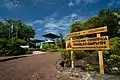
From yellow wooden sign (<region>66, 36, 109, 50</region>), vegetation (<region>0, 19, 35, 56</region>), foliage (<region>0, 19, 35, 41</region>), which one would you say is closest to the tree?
yellow wooden sign (<region>66, 36, 109, 50</region>)

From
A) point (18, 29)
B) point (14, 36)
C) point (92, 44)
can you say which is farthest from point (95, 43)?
point (18, 29)

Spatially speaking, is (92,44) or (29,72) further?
(29,72)

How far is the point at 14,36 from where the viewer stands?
2183 inches

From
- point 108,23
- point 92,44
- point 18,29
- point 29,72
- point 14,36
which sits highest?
point 18,29

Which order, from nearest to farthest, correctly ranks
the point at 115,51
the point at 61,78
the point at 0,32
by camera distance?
the point at 61,78, the point at 115,51, the point at 0,32

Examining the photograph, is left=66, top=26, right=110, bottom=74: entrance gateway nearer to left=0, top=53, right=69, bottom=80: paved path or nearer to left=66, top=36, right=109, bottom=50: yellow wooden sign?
left=66, top=36, right=109, bottom=50: yellow wooden sign

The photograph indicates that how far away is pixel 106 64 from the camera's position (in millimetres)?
8023

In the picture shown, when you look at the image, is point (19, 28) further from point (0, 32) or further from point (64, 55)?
point (64, 55)

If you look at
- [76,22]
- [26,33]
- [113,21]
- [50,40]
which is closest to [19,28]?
[26,33]

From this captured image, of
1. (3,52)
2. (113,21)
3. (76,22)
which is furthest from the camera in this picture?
(3,52)

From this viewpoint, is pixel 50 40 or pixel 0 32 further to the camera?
pixel 50 40

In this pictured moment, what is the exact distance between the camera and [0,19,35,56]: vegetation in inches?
904

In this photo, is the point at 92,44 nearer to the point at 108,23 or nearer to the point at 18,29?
the point at 108,23

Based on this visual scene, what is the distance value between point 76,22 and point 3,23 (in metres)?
44.0
